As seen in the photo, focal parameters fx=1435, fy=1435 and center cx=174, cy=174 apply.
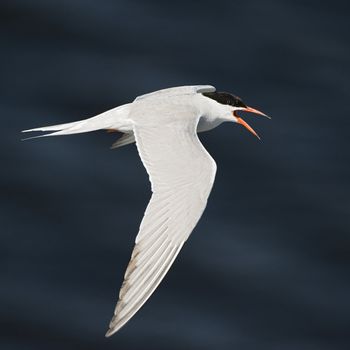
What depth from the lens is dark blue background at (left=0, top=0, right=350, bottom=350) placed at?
1071cm

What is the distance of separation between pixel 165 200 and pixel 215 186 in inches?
108

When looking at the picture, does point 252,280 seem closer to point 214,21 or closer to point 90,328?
point 90,328

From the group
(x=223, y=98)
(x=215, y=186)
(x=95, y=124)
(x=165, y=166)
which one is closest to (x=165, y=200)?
(x=165, y=166)

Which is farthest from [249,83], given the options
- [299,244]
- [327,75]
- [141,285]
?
[141,285]

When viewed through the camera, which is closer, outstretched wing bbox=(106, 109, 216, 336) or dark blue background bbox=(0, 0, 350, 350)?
outstretched wing bbox=(106, 109, 216, 336)

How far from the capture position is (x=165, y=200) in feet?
29.2

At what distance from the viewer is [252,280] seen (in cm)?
1092

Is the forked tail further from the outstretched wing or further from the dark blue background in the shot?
the dark blue background

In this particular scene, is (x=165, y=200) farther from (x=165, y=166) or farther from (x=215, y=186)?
(x=215, y=186)

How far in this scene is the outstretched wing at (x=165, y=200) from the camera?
8297 millimetres

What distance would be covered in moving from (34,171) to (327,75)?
9.37 ft

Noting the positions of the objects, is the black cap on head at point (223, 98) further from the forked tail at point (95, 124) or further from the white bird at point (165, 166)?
the forked tail at point (95, 124)

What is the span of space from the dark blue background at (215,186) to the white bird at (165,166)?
1116 millimetres

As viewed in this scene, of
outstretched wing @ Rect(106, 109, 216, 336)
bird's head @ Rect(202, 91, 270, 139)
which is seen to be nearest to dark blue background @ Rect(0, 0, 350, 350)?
bird's head @ Rect(202, 91, 270, 139)
